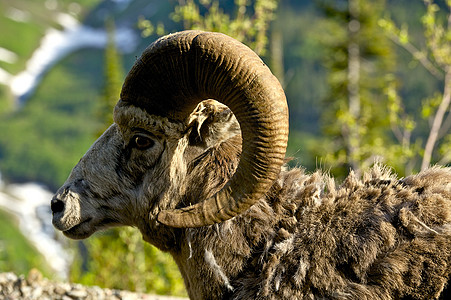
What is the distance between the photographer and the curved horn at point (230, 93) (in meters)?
4.28

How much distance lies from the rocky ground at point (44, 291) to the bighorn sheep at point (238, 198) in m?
2.16

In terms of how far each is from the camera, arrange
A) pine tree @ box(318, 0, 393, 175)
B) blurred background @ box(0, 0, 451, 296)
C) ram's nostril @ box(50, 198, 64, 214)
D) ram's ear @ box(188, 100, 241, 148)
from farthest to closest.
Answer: pine tree @ box(318, 0, 393, 175) → blurred background @ box(0, 0, 451, 296) → ram's nostril @ box(50, 198, 64, 214) → ram's ear @ box(188, 100, 241, 148)

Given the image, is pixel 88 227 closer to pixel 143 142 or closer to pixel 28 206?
pixel 143 142

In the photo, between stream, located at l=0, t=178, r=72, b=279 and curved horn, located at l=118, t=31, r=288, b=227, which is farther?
stream, located at l=0, t=178, r=72, b=279

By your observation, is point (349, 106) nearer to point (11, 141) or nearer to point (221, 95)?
point (221, 95)

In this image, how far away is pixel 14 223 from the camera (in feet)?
436

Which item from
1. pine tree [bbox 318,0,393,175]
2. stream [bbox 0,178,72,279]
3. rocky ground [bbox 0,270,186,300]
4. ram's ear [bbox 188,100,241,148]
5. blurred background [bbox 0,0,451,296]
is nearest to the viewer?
ram's ear [bbox 188,100,241,148]

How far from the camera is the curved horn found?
428 centimetres

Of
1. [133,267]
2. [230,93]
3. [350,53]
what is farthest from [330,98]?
[230,93]

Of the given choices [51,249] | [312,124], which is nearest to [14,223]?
[51,249]

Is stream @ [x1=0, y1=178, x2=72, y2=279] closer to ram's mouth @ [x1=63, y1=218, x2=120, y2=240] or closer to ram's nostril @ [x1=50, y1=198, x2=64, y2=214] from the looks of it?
ram's mouth @ [x1=63, y1=218, x2=120, y2=240]

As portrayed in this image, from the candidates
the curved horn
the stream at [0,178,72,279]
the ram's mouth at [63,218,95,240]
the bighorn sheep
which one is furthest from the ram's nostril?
the stream at [0,178,72,279]

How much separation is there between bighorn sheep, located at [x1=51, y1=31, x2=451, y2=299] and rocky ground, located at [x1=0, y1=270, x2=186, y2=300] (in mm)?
2160

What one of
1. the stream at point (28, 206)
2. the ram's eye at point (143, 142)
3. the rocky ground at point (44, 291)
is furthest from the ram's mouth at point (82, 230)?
the stream at point (28, 206)
